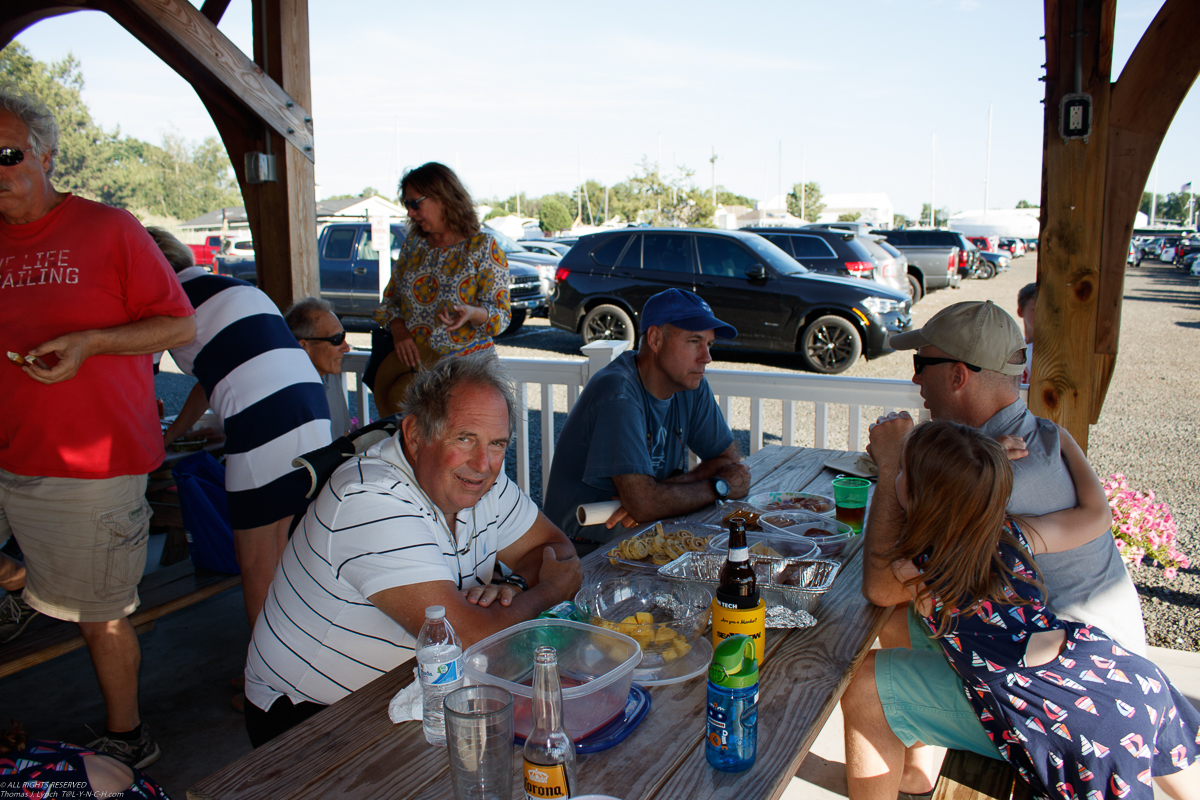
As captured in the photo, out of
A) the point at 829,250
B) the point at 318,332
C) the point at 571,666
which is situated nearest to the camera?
the point at 571,666

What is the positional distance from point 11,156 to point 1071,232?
343 centimetres

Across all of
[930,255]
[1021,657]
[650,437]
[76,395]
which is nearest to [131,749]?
[76,395]

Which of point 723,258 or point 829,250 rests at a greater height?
point 829,250

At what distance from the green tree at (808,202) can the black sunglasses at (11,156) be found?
58.1 meters

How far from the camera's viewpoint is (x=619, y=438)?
2.52 m

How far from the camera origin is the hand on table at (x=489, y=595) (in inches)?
63.1

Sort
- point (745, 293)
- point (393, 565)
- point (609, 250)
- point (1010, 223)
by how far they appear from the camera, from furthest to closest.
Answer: point (1010, 223)
point (609, 250)
point (745, 293)
point (393, 565)

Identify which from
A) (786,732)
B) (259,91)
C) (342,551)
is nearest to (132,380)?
(342,551)

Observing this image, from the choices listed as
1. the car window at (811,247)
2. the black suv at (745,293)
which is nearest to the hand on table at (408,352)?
the black suv at (745,293)

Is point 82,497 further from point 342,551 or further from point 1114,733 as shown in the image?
point 1114,733

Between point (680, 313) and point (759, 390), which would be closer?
point (680, 313)

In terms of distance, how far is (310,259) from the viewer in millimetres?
3879

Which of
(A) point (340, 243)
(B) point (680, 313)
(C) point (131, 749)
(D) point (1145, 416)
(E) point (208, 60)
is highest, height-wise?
(E) point (208, 60)

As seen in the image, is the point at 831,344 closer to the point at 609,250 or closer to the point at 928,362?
the point at 609,250
